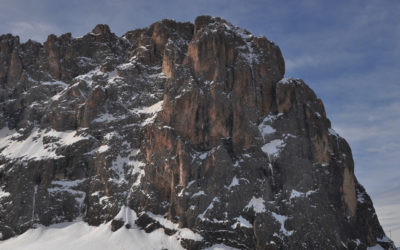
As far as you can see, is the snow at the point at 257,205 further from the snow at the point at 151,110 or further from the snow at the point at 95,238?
the snow at the point at 151,110

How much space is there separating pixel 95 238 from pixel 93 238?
21.7 inches

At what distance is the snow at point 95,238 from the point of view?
8962 cm

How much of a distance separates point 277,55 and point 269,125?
2510 centimetres

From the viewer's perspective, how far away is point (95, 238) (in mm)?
93812

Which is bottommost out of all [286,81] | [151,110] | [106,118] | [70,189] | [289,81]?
[70,189]

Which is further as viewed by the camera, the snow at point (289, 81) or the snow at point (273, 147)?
the snow at point (289, 81)

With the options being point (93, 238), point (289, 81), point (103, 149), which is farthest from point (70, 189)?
point (289, 81)

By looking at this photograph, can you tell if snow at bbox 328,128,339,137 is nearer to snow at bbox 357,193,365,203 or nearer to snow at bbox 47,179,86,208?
snow at bbox 357,193,365,203

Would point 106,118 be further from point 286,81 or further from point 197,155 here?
point 286,81

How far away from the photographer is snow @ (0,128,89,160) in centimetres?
11562

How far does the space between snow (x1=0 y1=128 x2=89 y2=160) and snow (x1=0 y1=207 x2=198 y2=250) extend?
2255cm

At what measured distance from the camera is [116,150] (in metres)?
109

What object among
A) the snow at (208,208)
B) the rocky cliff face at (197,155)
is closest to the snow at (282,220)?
the rocky cliff face at (197,155)

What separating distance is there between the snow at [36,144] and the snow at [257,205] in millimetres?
53104
